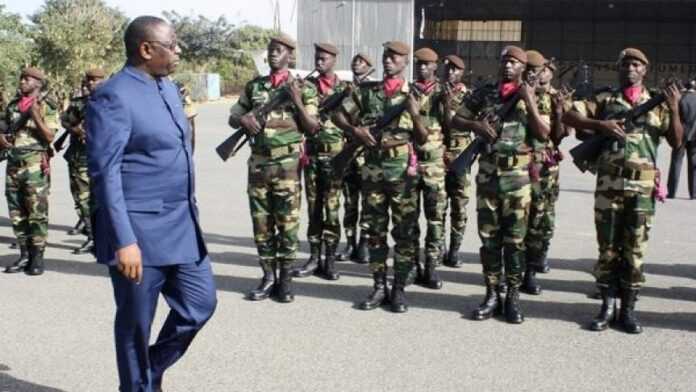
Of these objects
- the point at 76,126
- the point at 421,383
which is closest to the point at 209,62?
the point at 76,126

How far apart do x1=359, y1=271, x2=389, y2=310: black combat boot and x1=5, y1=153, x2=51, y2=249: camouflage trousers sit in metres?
3.06

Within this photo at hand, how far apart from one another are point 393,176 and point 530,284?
1.64 meters

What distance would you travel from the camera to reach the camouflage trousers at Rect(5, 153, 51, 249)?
7.60 metres

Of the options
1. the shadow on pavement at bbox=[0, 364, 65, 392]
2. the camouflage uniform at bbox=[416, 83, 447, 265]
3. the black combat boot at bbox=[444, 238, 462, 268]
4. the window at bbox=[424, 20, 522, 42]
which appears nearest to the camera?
the shadow on pavement at bbox=[0, 364, 65, 392]

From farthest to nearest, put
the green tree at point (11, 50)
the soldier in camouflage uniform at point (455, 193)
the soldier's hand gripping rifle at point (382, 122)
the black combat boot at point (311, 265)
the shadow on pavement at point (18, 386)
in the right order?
the green tree at point (11, 50), the soldier in camouflage uniform at point (455, 193), the black combat boot at point (311, 265), the soldier's hand gripping rifle at point (382, 122), the shadow on pavement at point (18, 386)

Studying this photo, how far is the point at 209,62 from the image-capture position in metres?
64.4

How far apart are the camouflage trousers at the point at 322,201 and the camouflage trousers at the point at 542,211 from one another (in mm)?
1712

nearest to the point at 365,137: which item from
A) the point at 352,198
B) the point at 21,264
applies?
the point at 352,198

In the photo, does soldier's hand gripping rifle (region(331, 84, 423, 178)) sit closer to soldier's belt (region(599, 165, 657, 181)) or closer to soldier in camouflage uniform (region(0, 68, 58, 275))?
soldier's belt (region(599, 165, 657, 181))

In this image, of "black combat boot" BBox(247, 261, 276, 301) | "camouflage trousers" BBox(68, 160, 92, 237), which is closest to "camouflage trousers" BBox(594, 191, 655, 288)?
"black combat boot" BBox(247, 261, 276, 301)

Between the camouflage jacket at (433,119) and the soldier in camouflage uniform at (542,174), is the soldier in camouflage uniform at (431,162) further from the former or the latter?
the soldier in camouflage uniform at (542,174)

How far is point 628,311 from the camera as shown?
595 centimetres

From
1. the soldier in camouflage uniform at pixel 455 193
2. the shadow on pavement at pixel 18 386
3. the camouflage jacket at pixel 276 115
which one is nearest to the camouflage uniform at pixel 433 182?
the soldier in camouflage uniform at pixel 455 193

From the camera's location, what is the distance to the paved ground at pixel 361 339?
487 centimetres
